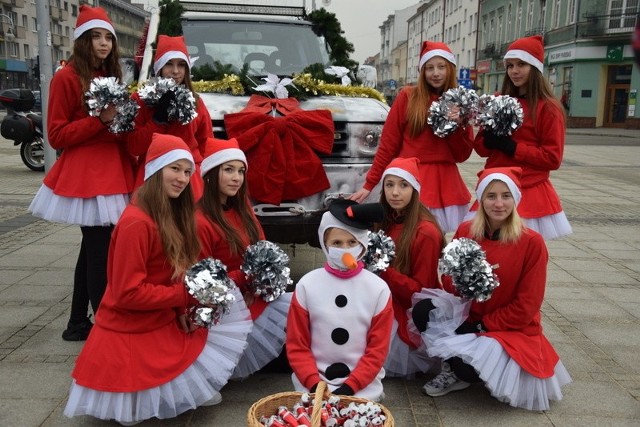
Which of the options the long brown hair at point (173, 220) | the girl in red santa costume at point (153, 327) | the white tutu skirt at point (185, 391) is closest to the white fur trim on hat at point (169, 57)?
the girl in red santa costume at point (153, 327)

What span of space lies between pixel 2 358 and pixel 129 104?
1739mm

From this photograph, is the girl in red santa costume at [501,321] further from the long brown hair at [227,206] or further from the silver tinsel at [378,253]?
the long brown hair at [227,206]

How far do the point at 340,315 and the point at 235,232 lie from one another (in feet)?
2.76

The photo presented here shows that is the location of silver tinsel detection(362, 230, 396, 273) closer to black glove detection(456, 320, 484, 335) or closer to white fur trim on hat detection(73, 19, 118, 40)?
black glove detection(456, 320, 484, 335)

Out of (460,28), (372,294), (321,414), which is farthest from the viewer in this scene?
(460,28)

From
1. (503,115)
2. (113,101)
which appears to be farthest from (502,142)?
(113,101)

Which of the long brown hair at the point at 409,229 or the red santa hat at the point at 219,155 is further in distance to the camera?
the long brown hair at the point at 409,229

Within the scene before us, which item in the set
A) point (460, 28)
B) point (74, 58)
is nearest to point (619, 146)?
point (74, 58)

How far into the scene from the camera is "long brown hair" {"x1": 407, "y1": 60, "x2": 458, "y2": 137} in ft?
14.1

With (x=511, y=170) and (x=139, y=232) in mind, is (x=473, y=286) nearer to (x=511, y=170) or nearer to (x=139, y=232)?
(x=511, y=170)

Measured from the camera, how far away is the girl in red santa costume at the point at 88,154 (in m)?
3.90

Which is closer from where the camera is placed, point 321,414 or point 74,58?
point 321,414

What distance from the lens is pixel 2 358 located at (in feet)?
13.3

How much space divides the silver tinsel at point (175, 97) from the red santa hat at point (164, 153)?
0.66 metres
